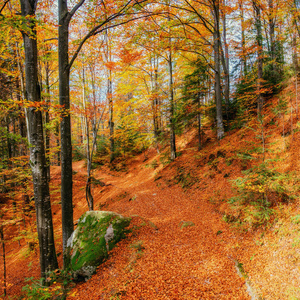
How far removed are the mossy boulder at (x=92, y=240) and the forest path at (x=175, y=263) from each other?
0.24m

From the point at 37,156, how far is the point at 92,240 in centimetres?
282

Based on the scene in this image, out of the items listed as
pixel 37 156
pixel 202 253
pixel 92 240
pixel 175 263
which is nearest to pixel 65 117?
pixel 37 156

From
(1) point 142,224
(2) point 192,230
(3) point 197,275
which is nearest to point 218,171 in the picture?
(2) point 192,230

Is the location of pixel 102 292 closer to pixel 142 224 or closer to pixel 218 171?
pixel 142 224

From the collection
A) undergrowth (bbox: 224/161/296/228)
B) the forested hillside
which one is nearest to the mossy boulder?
the forested hillside

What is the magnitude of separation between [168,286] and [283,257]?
2.40m

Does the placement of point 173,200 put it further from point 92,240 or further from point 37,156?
point 37,156

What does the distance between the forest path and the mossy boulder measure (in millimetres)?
244

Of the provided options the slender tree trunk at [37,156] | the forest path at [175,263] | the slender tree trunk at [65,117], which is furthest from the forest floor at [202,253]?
the slender tree trunk at [65,117]

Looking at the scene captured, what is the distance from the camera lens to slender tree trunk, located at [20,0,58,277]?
4297mm

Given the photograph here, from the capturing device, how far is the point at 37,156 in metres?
4.41

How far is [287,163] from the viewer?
585 centimetres

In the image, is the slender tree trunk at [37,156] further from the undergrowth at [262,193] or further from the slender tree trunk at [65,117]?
the undergrowth at [262,193]

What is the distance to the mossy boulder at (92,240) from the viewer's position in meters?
4.38
